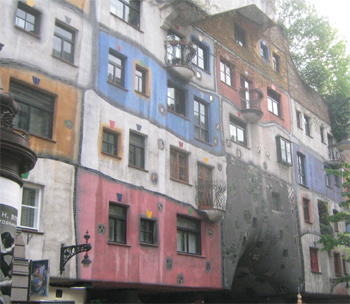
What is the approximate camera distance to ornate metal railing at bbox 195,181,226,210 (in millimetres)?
18578

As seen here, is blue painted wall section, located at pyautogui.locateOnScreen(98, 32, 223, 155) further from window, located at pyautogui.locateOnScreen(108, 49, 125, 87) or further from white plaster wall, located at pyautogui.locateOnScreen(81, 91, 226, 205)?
white plaster wall, located at pyautogui.locateOnScreen(81, 91, 226, 205)

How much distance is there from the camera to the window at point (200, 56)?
20703 millimetres

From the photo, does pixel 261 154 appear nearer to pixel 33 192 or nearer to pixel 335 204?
pixel 335 204

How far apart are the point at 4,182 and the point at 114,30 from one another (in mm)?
9378

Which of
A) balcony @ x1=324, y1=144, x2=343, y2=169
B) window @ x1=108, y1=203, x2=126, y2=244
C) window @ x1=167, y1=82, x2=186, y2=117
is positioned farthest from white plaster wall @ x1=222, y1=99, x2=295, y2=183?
window @ x1=108, y1=203, x2=126, y2=244

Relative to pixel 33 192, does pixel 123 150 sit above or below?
above

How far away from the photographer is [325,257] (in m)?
25.8

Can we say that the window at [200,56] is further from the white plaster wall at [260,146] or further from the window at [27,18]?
the window at [27,18]

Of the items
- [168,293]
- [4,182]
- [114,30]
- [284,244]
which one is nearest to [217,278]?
[168,293]

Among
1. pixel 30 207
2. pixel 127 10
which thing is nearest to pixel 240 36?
pixel 127 10

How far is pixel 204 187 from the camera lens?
744 inches

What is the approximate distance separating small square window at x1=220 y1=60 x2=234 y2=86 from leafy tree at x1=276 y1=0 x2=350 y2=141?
33.9 feet

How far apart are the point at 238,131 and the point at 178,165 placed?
4.80 meters

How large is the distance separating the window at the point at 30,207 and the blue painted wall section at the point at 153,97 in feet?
13.3
